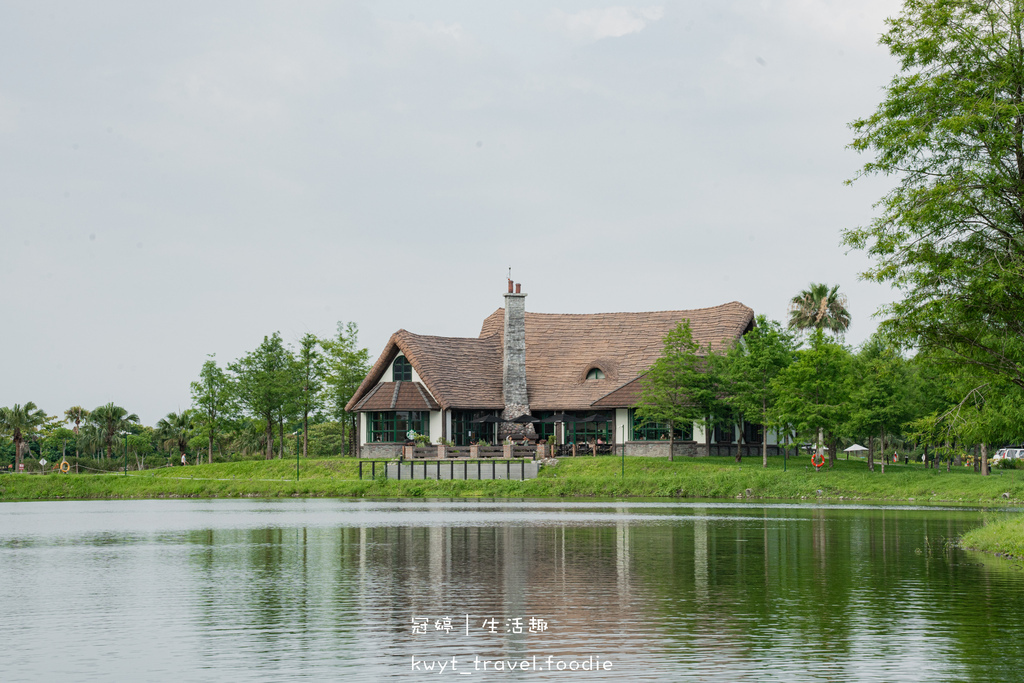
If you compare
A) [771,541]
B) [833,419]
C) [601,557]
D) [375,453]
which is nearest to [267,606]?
[601,557]

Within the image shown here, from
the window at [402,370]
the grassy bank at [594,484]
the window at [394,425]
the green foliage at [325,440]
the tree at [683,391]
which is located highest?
the window at [402,370]

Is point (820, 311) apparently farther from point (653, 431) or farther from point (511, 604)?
point (511, 604)

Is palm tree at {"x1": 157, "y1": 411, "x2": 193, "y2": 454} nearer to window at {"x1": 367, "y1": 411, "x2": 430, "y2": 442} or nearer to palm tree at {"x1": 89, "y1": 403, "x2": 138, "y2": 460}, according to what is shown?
palm tree at {"x1": 89, "y1": 403, "x2": 138, "y2": 460}

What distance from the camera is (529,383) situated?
6550cm

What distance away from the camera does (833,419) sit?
52344 millimetres

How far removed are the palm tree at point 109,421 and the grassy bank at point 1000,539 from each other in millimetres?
63175

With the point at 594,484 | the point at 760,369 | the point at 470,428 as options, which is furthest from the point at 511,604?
the point at 470,428

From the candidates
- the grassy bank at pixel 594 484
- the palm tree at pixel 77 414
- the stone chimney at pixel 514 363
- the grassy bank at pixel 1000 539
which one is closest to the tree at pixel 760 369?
the grassy bank at pixel 594 484

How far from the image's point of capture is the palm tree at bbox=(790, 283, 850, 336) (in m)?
76.4

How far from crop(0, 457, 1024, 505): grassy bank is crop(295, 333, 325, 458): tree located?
10.8 metres

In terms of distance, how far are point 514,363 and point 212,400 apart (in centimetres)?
2319

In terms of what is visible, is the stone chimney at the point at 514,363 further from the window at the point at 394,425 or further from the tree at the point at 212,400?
the tree at the point at 212,400

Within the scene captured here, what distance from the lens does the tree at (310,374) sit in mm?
72500

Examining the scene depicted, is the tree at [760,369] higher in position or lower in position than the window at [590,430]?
higher
